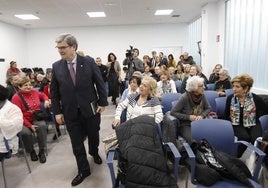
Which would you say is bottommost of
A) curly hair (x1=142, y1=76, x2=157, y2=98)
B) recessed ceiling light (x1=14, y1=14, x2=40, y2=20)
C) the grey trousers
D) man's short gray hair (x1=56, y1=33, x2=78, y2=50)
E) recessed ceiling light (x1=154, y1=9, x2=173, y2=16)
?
the grey trousers

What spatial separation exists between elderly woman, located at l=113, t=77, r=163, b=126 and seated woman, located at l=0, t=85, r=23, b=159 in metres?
1.11

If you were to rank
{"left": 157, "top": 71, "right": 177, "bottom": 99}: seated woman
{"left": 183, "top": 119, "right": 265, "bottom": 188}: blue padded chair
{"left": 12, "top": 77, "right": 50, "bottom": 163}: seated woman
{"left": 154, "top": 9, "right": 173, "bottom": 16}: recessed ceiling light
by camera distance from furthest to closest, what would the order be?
1. {"left": 154, "top": 9, "right": 173, "bottom": 16}: recessed ceiling light
2. {"left": 157, "top": 71, "right": 177, "bottom": 99}: seated woman
3. {"left": 12, "top": 77, "right": 50, "bottom": 163}: seated woman
4. {"left": 183, "top": 119, "right": 265, "bottom": 188}: blue padded chair

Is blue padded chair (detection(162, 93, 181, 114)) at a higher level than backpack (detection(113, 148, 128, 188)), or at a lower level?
higher

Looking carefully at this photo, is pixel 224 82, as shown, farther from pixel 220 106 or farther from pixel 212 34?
pixel 212 34

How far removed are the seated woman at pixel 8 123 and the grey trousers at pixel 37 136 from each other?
1.46 feet

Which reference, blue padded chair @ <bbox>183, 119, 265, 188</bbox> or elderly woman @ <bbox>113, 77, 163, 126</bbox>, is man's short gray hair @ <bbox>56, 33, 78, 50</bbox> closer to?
elderly woman @ <bbox>113, 77, 163, 126</bbox>

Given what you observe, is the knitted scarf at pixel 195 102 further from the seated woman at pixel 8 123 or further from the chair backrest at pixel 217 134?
the seated woman at pixel 8 123

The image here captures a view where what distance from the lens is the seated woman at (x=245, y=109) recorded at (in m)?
2.68

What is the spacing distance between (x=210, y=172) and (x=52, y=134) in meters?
3.37

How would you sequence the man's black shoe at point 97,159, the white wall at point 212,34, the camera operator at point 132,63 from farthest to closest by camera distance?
the white wall at point 212,34, the camera operator at point 132,63, the man's black shoe at point 97,159

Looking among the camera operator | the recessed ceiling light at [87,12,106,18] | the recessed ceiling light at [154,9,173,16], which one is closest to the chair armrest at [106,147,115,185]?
the camera operator

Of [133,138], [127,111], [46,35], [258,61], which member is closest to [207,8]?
[258,61]

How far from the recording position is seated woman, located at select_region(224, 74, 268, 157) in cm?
268

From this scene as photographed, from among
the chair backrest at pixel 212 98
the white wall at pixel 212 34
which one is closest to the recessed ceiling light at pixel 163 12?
the white wall at pixel 212 34
